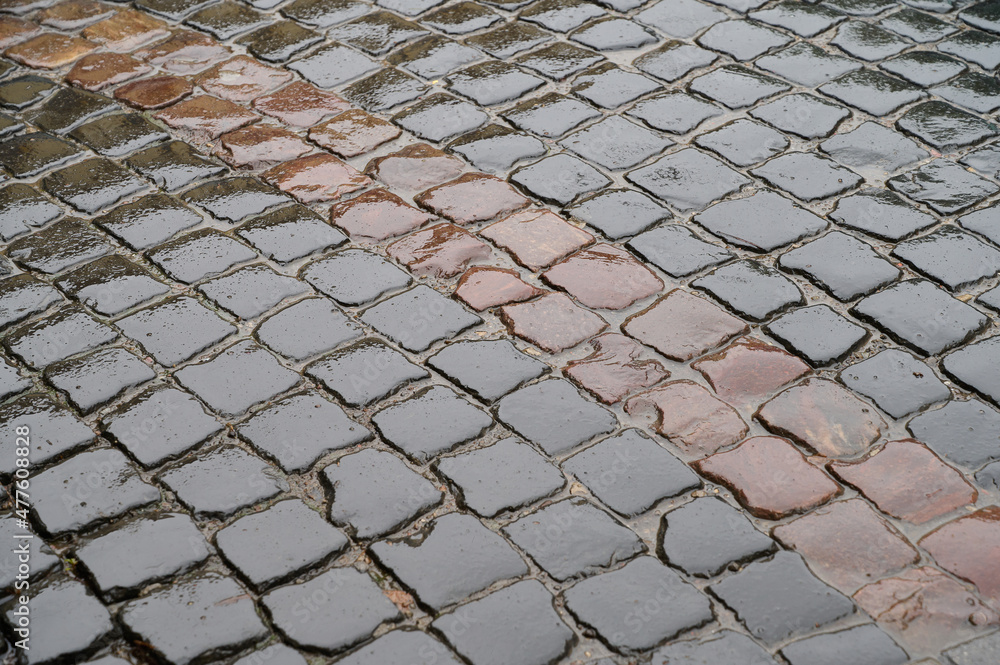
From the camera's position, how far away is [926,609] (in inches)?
88.4

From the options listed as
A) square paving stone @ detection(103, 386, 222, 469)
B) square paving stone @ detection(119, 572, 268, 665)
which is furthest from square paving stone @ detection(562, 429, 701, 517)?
square paving stone @ detection(103, 386, 222, 469)

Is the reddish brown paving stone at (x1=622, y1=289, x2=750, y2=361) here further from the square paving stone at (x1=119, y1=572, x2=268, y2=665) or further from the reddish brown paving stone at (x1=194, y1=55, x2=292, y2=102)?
the reddish brown paving stone at (x1=194, y1=55, x2=292, y2=102)

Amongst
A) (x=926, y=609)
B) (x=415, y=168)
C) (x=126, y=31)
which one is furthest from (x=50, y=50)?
(x=926, y=609)

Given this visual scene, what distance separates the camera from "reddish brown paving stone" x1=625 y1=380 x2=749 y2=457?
2664mm

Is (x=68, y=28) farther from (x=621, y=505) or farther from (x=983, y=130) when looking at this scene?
(x=983, y=130)

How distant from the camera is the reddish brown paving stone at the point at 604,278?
3.13 m

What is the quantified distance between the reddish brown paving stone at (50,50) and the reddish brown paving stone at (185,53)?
0.94ft

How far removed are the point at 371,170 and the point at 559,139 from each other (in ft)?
2.56

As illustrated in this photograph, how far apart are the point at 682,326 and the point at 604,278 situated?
13.4 inches

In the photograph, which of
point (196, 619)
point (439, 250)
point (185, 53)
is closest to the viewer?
point (196, 619)

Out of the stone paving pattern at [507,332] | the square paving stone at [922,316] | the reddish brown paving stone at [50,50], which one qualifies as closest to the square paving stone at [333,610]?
the stone paving pattern at [507,332]

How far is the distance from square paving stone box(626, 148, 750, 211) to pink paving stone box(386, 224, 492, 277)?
73cm

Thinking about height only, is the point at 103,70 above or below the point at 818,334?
above

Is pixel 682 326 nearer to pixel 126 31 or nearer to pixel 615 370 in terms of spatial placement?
pixel 615 370
